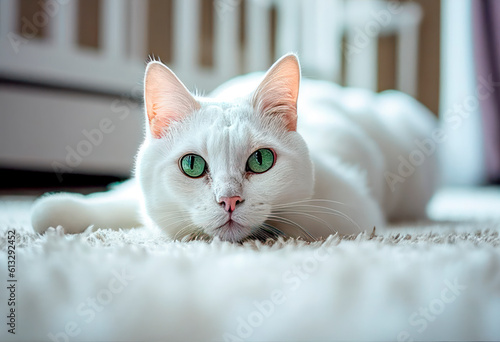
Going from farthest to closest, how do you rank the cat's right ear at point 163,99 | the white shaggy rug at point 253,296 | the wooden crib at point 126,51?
1. the wooden crib at point 126,51
2. the cat's right ear at point 163,99
3. the white shaggy rug at point 253,296

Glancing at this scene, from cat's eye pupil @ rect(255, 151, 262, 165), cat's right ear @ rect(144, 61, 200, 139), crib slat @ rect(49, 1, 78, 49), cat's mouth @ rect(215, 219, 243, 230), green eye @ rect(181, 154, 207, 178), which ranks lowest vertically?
cat's mouth @ rect(215, 219, 243, 230)

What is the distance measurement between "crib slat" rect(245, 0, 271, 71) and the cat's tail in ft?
7.05

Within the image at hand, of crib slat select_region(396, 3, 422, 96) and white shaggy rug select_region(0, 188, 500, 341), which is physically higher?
crib slat select_region(396, 3, 422, 96)

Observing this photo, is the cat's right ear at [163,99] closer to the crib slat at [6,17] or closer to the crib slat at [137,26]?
the crib slat at [6,17]

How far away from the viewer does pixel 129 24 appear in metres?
2.63

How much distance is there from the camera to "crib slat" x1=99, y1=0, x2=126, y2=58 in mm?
2336

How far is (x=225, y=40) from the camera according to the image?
111 inches

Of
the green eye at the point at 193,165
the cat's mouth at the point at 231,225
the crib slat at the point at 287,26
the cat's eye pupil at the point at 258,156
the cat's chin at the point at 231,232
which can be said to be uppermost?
the crib slat at the point at 287,26

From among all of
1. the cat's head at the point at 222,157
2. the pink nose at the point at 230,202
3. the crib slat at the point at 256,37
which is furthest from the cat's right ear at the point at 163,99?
the crib slat at the point at 256,37

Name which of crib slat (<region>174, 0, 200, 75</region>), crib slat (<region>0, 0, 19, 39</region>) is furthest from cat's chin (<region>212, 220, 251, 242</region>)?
crib slat (<region>174, 0, 200, 75</region>)

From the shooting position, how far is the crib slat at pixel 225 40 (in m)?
2.83

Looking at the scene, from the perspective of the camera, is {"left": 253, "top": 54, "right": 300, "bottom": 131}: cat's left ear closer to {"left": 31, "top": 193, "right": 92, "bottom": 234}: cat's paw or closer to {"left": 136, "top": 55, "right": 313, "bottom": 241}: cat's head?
{"left": 136, "top": 55, "right": 313, "bottom": 241}: cat's head

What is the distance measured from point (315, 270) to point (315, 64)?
297cm

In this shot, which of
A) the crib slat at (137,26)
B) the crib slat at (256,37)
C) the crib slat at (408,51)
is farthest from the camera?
the crib slat at (408,51)
